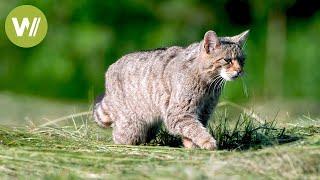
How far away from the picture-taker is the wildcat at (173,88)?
6.80m

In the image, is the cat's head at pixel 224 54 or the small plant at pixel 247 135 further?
the cat's head at pixel 224 54

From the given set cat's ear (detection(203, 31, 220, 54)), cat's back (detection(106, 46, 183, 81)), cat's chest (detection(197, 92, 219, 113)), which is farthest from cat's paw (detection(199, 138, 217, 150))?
cat's back (detection(106, 46, 183, 81))

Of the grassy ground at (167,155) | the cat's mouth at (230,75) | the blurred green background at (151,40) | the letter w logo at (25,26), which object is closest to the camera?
the grassy ground at (167,155)

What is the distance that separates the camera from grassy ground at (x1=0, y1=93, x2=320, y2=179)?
5242 millimetres

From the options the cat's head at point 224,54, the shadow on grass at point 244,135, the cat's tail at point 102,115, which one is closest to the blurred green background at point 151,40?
the cat's tail at point 102,115

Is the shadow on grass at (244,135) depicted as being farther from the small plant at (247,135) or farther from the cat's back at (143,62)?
the cat's back at (143,62)

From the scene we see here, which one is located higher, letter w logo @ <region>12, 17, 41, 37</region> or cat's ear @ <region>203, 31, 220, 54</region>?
letter w logo @ <region>12, 17, 41, 37</region>

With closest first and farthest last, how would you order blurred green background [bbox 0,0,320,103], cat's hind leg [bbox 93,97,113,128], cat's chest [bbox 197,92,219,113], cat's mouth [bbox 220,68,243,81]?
cat's mouth [bbox 220,68,243,81], cat's chest [bbox 197,92,219,113], cat's hind leg [bbox 93,97,113,128], blurred green background [bbox 0,0,320,103]

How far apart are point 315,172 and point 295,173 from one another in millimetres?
124

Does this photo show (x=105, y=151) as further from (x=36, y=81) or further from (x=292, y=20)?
(x=292, y=20)

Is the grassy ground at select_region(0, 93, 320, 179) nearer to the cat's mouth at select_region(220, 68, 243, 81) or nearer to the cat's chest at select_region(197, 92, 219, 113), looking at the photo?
the cat's chest at select_region(197, 92, 219, 113)

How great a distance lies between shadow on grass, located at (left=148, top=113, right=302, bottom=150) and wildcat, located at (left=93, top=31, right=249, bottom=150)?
13 cm

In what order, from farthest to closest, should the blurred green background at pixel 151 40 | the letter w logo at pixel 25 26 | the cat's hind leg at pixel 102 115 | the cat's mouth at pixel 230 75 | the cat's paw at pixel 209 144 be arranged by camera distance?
the blurred green background at pixel 151 40 < the letter w logo at pixel 25 26 < the cat's hind leg at pixel 102 115 < the cat's mouth at pixel 230 75 < the cat's paw at pixel 209 144

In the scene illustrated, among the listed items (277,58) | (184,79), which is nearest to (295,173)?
(184,79)
